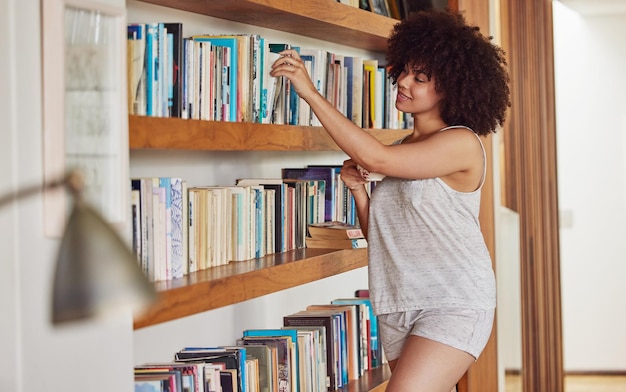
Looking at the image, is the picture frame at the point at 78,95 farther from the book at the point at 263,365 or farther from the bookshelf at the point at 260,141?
the book at the point at 263,365

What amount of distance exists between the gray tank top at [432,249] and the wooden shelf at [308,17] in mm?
587

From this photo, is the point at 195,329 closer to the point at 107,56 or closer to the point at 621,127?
the point at 107,56

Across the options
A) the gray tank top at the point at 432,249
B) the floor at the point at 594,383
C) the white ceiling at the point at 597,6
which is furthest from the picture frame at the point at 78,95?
the floor at the point at 594,383

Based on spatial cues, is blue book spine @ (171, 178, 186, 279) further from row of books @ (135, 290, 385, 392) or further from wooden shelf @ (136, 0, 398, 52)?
wooden shelf @ (136, 0, 398, 52)

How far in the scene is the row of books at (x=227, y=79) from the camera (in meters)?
2.07

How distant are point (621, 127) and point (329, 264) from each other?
4.12 meters

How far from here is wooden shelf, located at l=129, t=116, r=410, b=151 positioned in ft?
6.48

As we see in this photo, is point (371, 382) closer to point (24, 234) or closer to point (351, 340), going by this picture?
point (351, 340)

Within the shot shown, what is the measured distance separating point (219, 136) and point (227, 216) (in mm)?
279

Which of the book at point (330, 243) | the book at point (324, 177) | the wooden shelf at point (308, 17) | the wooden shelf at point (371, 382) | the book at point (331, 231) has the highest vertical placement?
the wooden shelf at point (308, 17)

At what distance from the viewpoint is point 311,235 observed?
2828mm

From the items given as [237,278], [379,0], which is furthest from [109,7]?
[379,0]

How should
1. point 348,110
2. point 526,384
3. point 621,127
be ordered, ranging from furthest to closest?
point 621,127 < point 526,384 < point 348,110

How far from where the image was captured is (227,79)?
2.38 meters
